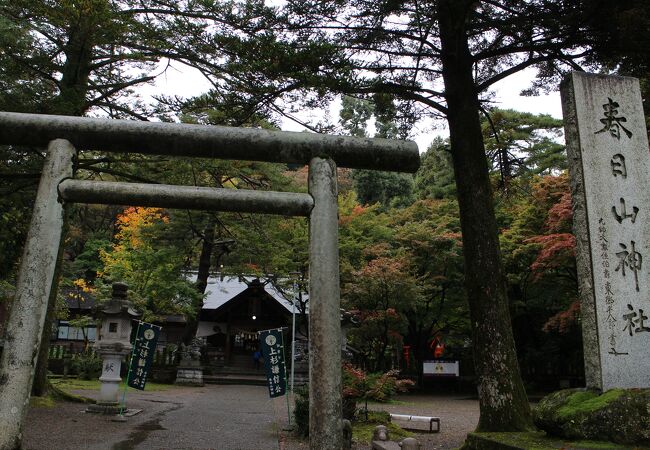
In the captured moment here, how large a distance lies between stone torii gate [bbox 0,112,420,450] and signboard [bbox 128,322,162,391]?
681cm

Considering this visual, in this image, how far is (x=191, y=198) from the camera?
4.58m

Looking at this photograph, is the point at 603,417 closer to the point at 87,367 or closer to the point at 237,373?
the point at 87,367

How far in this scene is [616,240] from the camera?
5.72 metres

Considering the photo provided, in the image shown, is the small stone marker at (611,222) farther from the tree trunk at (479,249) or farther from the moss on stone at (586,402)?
the tree trunk at (479,249)

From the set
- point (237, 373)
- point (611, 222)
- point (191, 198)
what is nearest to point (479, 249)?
point (611, 222)

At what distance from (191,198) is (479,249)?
471 cm

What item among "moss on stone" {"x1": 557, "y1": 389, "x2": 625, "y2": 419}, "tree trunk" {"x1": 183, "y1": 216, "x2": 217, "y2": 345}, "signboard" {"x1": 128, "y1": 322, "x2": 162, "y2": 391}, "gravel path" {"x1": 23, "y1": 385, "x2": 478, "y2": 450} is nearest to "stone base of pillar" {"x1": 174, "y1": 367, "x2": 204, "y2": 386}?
"tree trunk" {"x1": 183, "y1": 216, "x2": 217, "y2": 345}

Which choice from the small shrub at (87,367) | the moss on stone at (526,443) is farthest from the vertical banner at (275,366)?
the small shrub at (87,367)

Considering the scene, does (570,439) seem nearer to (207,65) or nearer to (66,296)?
(207,65)

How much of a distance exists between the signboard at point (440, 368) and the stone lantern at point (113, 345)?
13.5m

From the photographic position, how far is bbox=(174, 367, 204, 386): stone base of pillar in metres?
20.4

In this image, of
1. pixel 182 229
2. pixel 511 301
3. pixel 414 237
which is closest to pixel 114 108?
pixel 182 229

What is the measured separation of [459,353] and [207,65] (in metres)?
20.6

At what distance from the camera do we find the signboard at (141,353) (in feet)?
34.8
